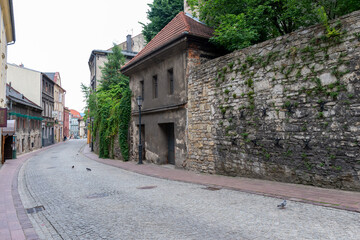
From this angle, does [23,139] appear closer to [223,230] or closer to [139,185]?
[139,185]

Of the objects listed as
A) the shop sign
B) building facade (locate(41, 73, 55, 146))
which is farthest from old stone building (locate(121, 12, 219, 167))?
building facade (locate(41, 73, 55, 146))

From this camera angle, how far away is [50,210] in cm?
605

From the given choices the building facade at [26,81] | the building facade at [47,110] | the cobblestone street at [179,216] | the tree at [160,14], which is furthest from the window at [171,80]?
the building facade at [47,110]

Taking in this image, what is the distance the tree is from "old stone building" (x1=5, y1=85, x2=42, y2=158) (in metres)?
13.7

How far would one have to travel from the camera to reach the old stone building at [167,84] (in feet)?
39.9

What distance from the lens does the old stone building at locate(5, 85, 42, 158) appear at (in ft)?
79.1

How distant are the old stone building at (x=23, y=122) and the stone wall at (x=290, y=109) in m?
17.9

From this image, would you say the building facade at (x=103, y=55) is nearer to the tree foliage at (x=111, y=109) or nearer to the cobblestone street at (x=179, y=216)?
the tree foliage at (x=111, y=109)

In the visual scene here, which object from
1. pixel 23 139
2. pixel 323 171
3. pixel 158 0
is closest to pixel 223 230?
pixel 323 171

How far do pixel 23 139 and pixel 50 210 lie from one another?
85.7 feet

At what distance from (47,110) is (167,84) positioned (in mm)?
33668

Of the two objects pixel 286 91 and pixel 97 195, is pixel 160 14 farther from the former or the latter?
pixel 97 195

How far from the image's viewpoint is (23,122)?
28.4m

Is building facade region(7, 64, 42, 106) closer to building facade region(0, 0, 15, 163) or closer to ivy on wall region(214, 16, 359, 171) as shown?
building facade region(0, 0, 15, 163)
